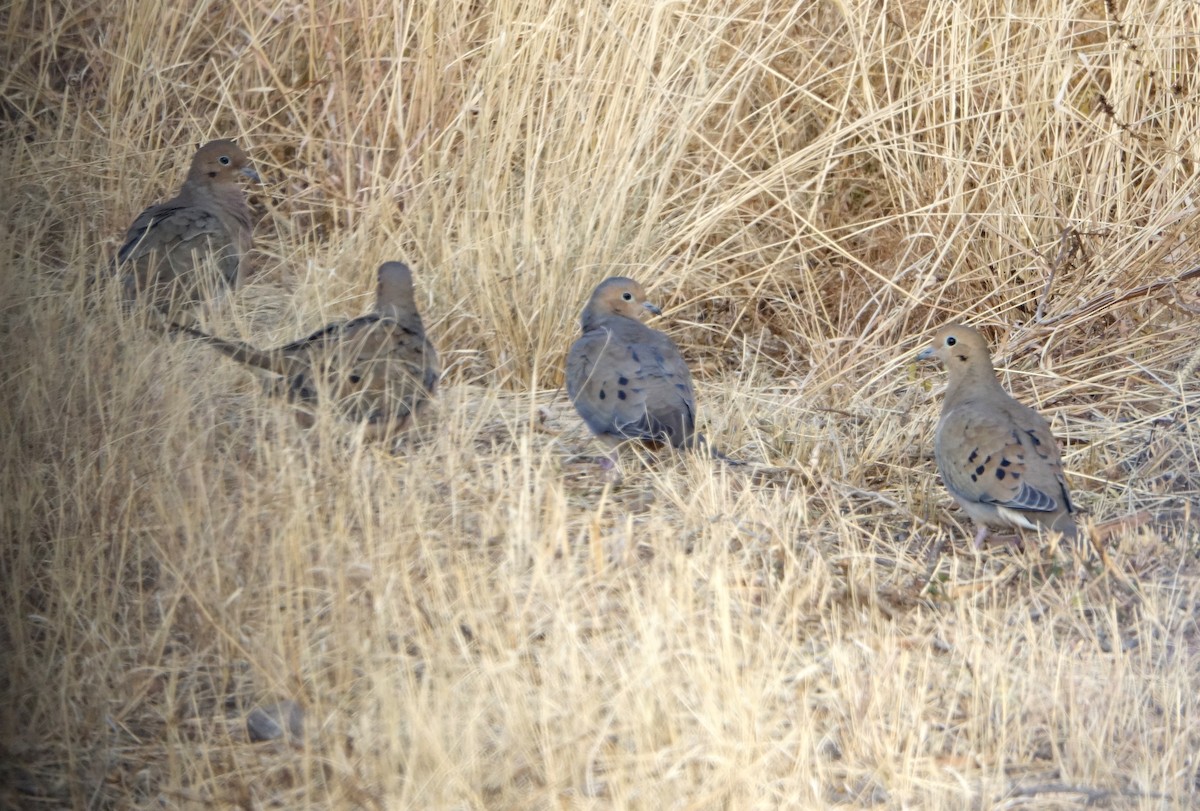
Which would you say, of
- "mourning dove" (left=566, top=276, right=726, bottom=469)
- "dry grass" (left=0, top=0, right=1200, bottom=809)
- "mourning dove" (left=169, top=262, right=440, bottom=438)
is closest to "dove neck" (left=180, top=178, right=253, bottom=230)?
"dry grass" (left=0, top=0, right=1200, bottom=809)

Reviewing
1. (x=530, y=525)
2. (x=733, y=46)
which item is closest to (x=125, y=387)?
(x=530, y=525)

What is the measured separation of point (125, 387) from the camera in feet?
14.5

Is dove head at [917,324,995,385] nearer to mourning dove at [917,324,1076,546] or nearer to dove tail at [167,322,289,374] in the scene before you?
mourning dove at [917,324,1076,546]

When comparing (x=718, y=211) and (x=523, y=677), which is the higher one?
(x=718, y=211)

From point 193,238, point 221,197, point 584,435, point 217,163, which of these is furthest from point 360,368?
point 217,163

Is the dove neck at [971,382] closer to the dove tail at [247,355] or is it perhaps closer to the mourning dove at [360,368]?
the mourning dove at [360,368]

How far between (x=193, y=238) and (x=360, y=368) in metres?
1.61

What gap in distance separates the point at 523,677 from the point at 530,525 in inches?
23.0

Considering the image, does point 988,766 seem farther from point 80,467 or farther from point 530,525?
point 80,467

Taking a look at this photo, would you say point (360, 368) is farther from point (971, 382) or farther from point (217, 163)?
point (217, 163)

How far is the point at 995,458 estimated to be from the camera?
14.9 feet

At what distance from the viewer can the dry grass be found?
329cm

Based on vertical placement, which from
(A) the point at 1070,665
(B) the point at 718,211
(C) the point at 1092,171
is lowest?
(A) the point at 1070,665

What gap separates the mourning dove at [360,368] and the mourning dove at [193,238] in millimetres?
835
